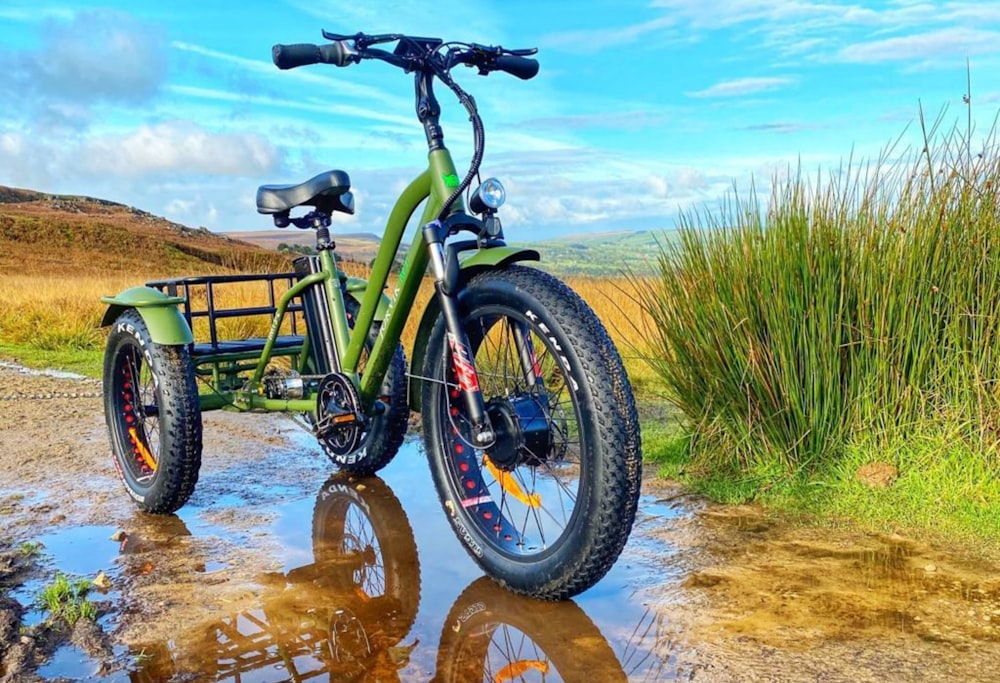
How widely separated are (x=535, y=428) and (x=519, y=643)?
30.9 inches

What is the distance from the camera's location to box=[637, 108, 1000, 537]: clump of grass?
4324 millimetres

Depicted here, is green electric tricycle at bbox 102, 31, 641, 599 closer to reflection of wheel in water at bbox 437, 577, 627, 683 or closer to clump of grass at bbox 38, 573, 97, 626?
reflection of wheel in water at bbox 437, 577, 627, 683

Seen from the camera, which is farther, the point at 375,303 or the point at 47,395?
the point at 47,395

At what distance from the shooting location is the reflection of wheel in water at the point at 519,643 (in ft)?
8.93

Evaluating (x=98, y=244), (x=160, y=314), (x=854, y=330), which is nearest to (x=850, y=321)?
(x=854, y=330)

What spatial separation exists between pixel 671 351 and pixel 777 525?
52.1 inches

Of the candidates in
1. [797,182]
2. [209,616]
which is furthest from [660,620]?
[797,182]

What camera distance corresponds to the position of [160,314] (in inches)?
185

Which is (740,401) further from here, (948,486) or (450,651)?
(450,651)

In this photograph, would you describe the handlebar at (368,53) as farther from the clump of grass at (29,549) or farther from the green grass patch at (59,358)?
the green grass patch at (59,358)

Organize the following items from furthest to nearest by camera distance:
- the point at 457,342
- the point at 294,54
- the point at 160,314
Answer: the point at 160,314
the point at 294,54
the point at 457,342

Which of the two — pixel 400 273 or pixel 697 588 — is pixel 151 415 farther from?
pixel 697 588

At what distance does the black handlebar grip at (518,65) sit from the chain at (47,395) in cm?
573

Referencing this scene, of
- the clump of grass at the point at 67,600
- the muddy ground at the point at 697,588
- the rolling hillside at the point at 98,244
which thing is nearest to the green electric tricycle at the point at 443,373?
the muddy ground at the point at 697,588
